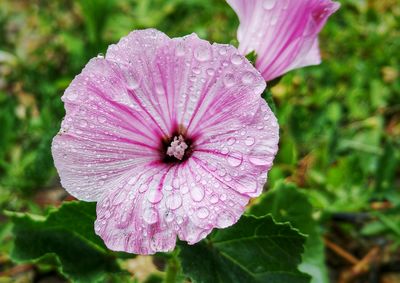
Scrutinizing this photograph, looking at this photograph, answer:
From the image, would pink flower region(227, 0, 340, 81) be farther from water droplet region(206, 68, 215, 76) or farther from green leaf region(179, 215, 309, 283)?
green leaf region(179, 215, 309, 283)

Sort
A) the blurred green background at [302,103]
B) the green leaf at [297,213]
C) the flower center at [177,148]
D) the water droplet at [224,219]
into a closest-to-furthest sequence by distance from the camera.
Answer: the water droplet at [224,219]
the flower center at [177,148]
the green leaf at [297,213]
the blurred green background at [302,103]

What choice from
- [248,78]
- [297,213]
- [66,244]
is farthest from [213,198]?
[297,213]

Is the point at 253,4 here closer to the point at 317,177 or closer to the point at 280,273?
the point at 280,273

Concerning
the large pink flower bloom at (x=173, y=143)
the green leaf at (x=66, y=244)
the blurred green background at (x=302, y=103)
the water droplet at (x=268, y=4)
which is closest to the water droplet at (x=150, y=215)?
the large pink flower bloom at (x=173, y=143)

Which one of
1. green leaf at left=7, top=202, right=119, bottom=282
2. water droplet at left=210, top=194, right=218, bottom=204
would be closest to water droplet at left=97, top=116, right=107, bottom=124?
water droplet at left=210, top=194, right=218, bottom=204

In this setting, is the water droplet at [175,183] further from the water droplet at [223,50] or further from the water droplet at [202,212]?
the water droplet at [223,50]

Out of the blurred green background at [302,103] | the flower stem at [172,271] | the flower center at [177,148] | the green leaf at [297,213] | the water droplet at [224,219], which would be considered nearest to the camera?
the water droplet at [224,219]
